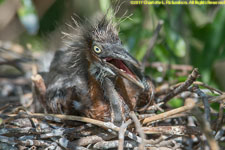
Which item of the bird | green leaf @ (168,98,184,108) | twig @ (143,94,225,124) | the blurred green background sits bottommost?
twig @ (143,94,225,124)

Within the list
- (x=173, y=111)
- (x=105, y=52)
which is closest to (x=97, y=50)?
(x=105, y=52)

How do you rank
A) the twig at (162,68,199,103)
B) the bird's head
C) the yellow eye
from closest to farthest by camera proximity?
the twig at (162,68,199,103)
the bird's head
the yellow eye

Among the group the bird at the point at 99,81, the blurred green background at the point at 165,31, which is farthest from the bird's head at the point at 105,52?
the blurred green background at the point at 165,31

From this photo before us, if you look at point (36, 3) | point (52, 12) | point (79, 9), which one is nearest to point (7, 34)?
point (36, 3)

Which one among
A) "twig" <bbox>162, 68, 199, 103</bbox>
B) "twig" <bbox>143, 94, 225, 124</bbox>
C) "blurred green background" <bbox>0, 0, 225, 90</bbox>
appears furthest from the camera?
"blurred green background" <bbox>0, 0, 225, 90</bbox>

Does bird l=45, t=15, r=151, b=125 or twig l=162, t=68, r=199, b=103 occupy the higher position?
bird l=45, t=15, r=151, b=125

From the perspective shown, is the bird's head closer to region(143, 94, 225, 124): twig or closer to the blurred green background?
region(143, 94, 225, 124): twig

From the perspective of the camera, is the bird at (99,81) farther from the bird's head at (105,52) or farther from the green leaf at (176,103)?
the green leaf at (176,103)

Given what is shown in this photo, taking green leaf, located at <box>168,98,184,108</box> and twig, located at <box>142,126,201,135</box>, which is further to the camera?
green leaf, located at <box>168,98,184,108</box>

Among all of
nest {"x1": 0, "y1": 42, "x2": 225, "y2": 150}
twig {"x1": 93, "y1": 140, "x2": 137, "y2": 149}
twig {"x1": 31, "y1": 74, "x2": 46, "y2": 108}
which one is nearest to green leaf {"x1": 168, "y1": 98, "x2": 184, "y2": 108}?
nest {"x1": 0, "y1": 42, "x2": 225, "y2": 150}
